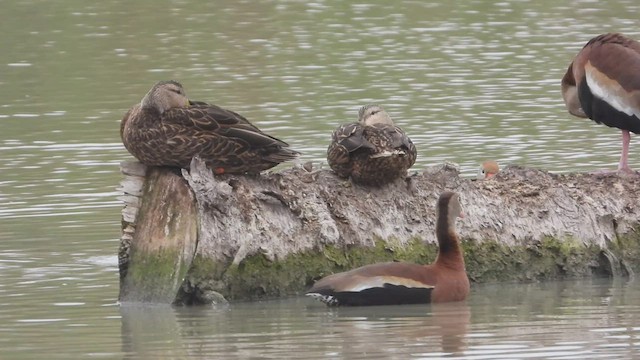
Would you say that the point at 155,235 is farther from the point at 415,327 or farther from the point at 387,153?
the point at 415,327

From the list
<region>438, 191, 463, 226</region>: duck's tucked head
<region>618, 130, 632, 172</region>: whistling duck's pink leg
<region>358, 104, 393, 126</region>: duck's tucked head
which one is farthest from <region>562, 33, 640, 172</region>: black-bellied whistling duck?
<region>438, 191, 463, 226</region>: duck's tucked head

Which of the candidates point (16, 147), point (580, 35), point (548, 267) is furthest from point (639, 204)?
point (580, 35)

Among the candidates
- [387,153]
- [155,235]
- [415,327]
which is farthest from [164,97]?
[415,327]

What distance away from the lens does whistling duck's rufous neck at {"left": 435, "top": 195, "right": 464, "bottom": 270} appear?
477 inches

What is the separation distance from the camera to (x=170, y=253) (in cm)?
1210

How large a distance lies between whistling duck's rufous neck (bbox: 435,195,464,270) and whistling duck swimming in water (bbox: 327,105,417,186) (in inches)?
24.1

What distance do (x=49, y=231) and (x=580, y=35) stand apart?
15.1m

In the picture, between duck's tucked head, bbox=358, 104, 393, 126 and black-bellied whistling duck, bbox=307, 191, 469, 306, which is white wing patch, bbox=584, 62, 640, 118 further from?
black-bellied whistling duck, bbox=307, 191, 469, 306

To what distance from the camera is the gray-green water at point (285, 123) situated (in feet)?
36.0

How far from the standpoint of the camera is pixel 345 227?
41.3 feet

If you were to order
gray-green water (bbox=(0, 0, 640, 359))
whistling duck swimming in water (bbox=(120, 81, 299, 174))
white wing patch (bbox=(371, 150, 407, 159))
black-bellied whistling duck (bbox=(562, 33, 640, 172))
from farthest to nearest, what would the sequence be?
1. black-bellied whistling duck (bbox=(562, 33, 640, 172))
2. white wing patch (bbox=(371, 150, 407, 159))
3. whistling duck swimming in water (bbox=(120, 81, 299, 174))
4. gray-green water (bbox=(0, 0, 640, 359))

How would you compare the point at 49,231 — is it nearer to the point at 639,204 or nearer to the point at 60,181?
the point at 60,181

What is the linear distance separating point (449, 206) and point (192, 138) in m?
1.95

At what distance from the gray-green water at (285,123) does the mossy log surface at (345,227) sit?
231mm
